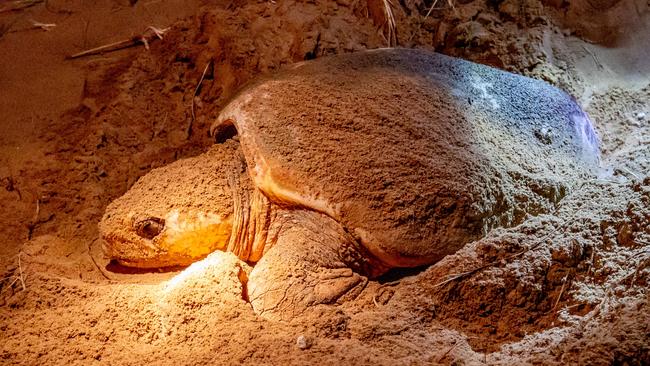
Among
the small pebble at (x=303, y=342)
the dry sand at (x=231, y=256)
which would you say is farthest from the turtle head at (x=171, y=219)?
the small pebble at (x=303, y=342)

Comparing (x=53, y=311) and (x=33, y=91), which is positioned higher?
(x=33, y=91)

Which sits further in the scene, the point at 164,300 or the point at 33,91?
the point at 33,91

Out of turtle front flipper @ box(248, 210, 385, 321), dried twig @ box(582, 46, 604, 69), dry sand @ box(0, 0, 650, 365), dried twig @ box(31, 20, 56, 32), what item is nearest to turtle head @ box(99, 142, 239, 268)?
dry sand @ box(0, 0, 650, 365)

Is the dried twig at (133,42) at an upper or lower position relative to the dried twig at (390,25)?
lower

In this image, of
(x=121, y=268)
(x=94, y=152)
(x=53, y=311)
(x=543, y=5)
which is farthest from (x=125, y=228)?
(x=543, y=5)

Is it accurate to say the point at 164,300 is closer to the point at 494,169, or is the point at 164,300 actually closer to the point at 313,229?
the point at 313,229

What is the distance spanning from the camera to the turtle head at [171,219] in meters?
2.16

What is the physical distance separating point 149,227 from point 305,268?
2.48ft

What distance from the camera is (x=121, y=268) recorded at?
2.32 m

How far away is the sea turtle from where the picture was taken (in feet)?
6.53

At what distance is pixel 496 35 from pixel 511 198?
4.71ft

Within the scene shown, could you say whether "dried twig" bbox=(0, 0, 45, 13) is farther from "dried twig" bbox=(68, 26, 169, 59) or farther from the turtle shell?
the turtle shell

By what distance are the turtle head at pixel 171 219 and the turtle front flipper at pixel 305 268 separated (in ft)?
1.01

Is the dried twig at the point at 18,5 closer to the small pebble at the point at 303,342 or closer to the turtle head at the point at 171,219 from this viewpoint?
the turtle head at the point at 171,219
